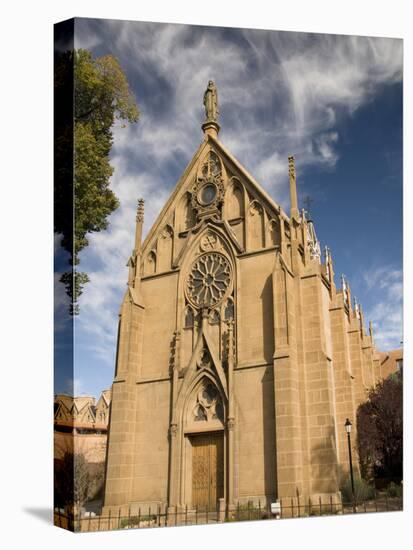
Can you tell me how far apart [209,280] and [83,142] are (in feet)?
27.3

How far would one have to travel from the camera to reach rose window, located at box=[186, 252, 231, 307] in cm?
2412

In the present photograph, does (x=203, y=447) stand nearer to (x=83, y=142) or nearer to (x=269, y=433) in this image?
(x=269, y=433)

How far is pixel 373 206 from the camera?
21781 mm

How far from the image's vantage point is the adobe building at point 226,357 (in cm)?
2058

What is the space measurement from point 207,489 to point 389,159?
43.1 feet

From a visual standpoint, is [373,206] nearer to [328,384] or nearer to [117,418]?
[328,384]

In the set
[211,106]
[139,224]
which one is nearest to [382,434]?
[139,224]

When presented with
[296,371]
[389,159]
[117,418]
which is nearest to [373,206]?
[389,159]

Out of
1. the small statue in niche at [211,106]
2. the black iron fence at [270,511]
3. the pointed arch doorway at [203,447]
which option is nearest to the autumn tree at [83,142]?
the small statue in niche at [211,106]

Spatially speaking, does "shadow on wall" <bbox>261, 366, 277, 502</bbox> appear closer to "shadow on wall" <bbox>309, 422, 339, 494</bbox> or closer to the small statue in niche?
"shadow on wall" <bbox>309, 422, 339, 494</bbox>

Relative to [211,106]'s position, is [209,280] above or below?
below

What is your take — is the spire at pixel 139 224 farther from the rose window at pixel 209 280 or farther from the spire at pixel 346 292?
the spire at pixel 346 292

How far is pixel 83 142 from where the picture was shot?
18578 millimetres

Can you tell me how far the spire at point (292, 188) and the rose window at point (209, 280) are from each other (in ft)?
10.7
